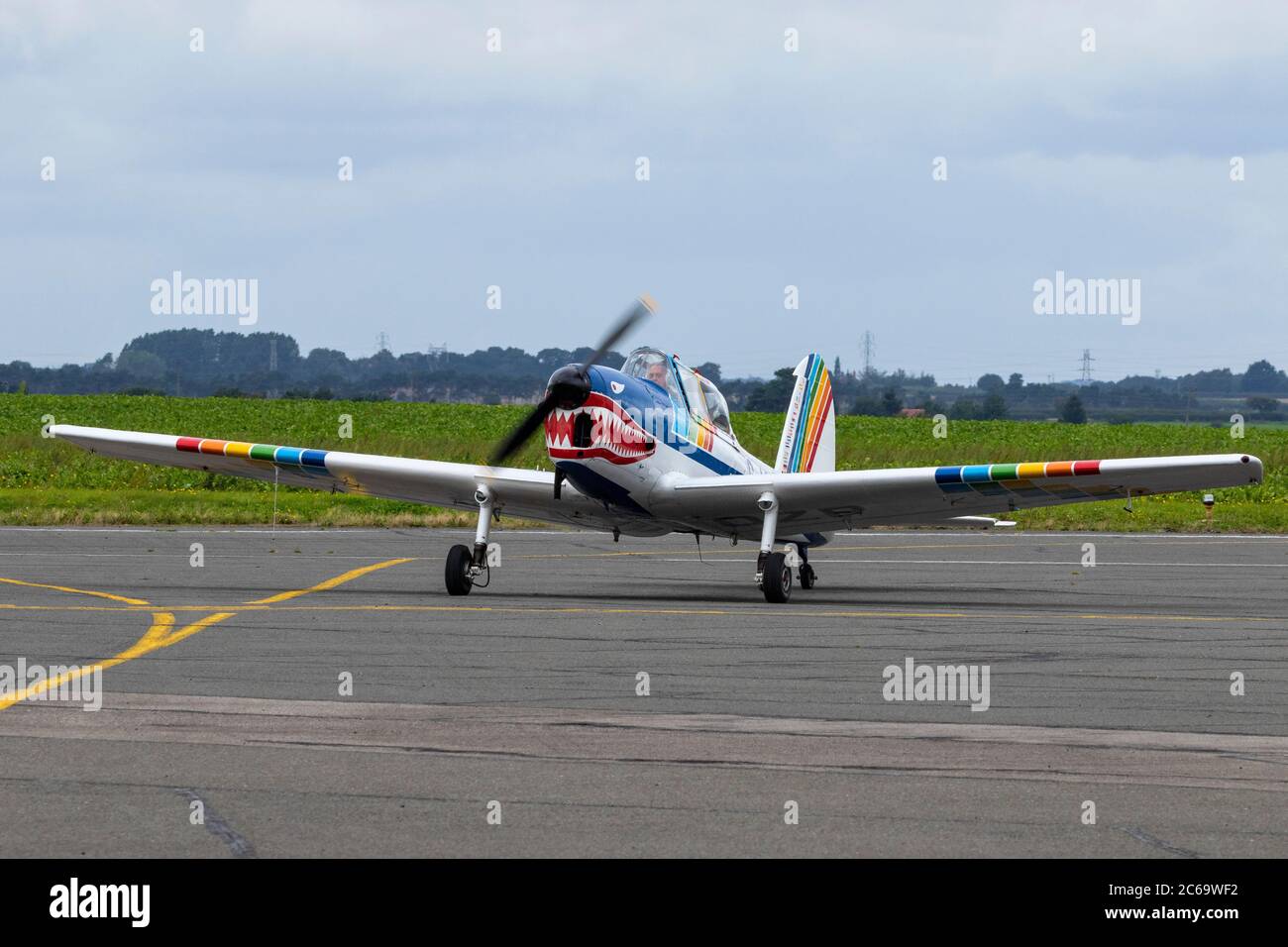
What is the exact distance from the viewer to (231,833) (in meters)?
6.95

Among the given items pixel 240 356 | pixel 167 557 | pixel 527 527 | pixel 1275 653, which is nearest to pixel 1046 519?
pixel 527 527

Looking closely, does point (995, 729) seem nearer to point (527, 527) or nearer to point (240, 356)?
point (527, 527)

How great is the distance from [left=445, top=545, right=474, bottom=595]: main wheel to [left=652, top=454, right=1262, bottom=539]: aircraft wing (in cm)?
228

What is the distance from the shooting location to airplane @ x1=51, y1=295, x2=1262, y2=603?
59.6ft

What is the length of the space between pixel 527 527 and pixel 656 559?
347 inches

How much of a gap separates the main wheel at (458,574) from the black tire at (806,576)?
447 cm

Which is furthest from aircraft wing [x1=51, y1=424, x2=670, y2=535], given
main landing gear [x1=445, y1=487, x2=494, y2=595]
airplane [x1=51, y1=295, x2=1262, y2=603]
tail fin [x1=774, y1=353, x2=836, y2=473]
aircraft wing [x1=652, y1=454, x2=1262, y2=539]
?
tail fin [x1=774, y1=353, x2=836, y2=473]

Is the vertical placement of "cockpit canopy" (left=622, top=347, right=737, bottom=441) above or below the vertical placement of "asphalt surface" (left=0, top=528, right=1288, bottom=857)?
above

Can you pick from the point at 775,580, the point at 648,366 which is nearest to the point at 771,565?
the point at 775,580

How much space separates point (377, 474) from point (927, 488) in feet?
22.3

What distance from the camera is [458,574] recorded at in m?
18.4
